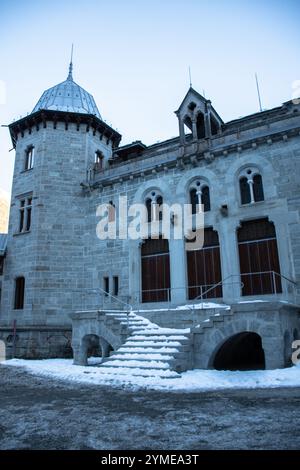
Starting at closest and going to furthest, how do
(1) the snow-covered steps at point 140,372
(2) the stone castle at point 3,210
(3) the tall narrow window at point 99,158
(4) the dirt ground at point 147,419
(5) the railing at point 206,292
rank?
(4) the dirt ground at point 147,419
(1) the snow-covered steps at point 140,372
(5) the railing at point 206,292
(3) the tall narrow window at point 99,158
(2) the stone castle at point 3,210

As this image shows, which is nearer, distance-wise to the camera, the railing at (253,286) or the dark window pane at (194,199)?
the railing at (253,286)

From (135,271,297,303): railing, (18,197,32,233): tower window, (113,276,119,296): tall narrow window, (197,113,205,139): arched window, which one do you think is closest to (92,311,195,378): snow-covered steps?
(135,271,297,303): railing

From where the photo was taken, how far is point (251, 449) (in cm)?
420

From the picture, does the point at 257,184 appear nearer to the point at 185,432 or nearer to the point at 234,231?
the point at 234,231

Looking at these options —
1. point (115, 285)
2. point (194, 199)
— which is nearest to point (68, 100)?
point (194, 199)

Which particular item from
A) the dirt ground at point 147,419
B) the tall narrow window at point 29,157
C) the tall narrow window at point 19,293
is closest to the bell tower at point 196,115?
the tall narrow window at point 29,157

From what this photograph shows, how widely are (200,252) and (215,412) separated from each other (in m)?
10.7

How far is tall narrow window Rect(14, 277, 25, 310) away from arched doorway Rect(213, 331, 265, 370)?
1095cm

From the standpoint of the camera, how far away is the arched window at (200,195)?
55.4ft

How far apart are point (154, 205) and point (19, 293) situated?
8.87m

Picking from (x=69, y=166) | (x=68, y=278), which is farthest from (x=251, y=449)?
(x=69, y=166)

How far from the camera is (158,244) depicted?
17703 mm

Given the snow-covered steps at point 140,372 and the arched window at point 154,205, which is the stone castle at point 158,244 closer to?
the arched window at point 154,205

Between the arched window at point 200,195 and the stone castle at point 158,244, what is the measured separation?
54 millimetres
